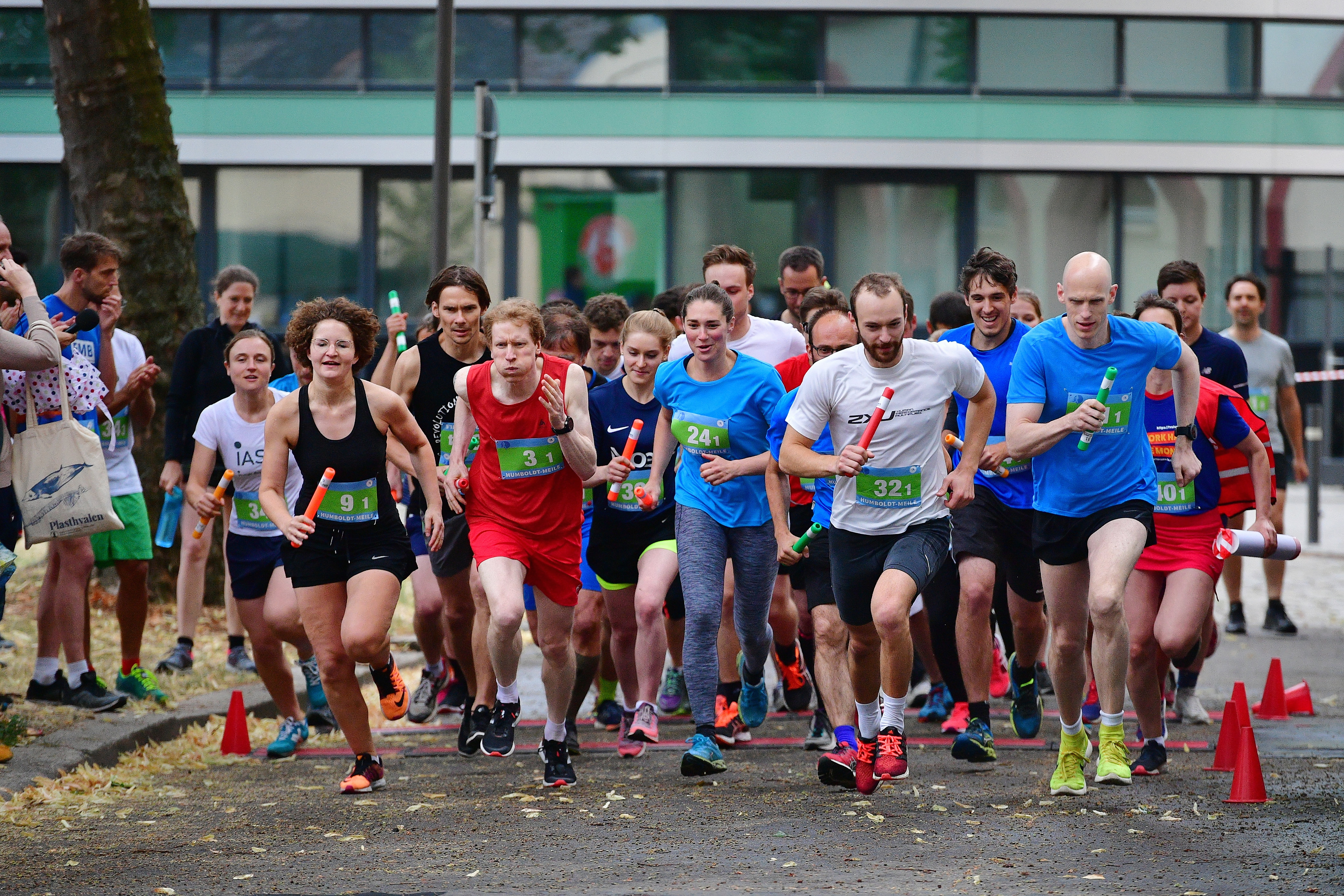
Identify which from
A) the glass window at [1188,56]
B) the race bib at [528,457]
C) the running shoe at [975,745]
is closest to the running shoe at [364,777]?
the race bib at [528,457]

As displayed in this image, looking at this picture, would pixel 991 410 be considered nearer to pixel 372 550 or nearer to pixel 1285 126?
pixel 372 550

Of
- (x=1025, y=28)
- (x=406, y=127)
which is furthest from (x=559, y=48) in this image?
(x=1025, y=28)

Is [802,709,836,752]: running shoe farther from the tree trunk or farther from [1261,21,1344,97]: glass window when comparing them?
[1261,21,1344,97]: glass window

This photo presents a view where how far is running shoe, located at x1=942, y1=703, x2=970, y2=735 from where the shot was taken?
8.01m

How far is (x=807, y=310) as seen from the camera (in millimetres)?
8688

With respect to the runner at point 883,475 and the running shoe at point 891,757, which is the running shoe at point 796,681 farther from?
the running shoe at point 891,757

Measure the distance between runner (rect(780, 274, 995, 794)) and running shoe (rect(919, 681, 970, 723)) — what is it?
1.87m

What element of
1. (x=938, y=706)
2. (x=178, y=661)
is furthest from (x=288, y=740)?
(x=938, y=706)

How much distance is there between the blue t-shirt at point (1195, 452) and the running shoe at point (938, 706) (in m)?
1.67

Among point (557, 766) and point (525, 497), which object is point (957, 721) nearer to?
point (557, 766)

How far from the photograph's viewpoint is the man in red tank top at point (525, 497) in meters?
6.90

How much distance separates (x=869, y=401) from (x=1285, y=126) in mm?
21886

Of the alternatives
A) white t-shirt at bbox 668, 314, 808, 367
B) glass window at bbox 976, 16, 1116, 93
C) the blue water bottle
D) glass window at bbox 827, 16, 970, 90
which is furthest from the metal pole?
glass window at bbox 976, 16, 1116, 93

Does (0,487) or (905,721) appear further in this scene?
(905,721)
